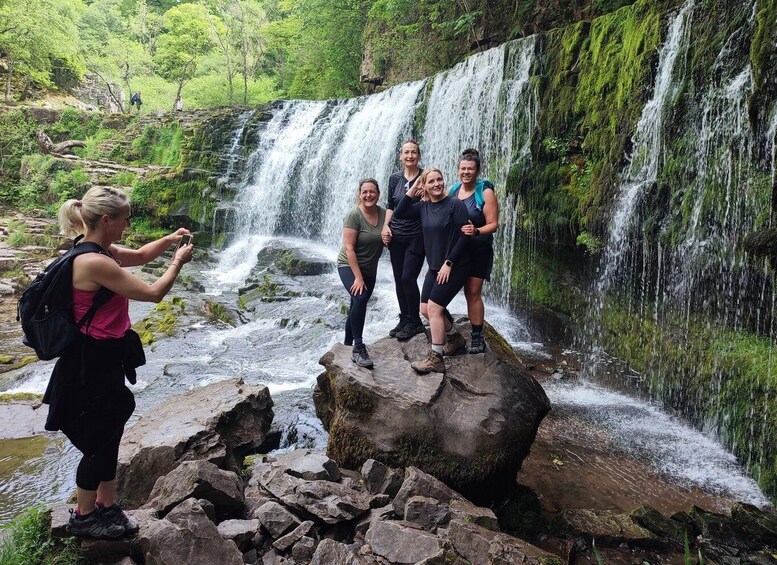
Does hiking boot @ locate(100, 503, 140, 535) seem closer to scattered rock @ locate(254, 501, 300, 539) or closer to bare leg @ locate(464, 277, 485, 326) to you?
scattered rock @ locate(254, 501, 300, 539)

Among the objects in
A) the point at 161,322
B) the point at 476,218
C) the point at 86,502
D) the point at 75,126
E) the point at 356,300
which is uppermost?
the point at 75,126

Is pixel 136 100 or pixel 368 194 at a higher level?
pixel 136 100

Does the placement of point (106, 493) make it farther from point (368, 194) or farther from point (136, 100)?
point (136, 100)

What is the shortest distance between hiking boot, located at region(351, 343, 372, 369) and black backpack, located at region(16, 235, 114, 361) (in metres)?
2.54

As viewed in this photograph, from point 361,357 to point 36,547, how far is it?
2654 mm

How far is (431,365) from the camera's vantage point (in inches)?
181

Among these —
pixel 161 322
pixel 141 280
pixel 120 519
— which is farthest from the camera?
pixel 161 322

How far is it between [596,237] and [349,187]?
884 cm

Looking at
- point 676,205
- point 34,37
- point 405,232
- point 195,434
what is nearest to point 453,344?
point 405,232

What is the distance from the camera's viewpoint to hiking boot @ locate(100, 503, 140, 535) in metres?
2.79

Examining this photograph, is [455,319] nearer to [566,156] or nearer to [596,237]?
[596,237]

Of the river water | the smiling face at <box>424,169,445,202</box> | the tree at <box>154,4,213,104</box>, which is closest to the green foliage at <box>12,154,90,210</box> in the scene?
the river water

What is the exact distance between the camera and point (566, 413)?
6367mm

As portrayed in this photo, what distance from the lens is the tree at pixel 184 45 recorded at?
111 feet
